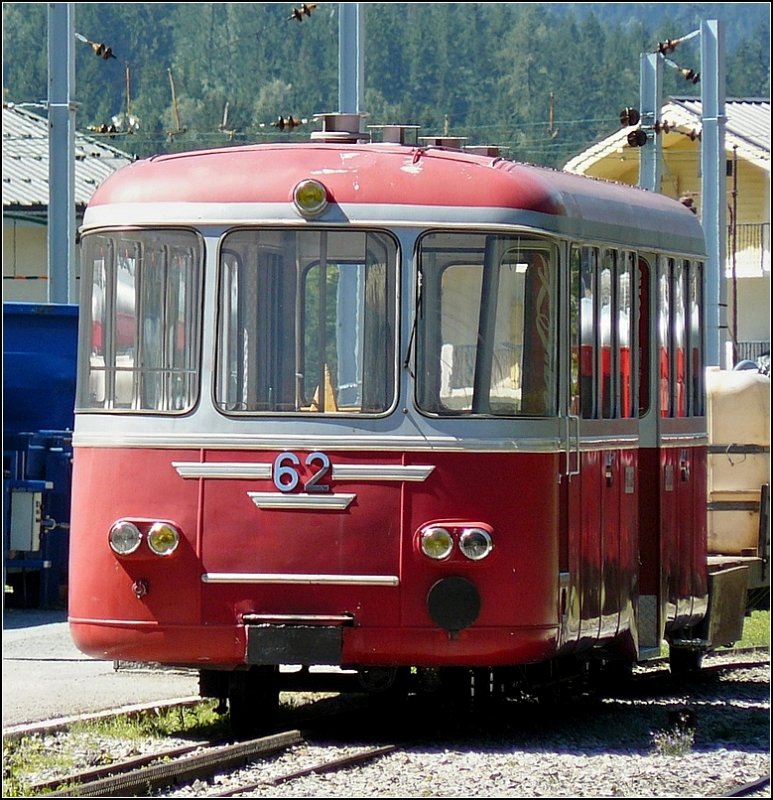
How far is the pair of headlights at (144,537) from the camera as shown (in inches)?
367

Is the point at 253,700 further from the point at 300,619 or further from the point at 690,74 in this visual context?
the point at 690,74

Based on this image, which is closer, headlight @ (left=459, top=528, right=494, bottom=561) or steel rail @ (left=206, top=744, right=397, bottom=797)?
steel rail @ (left=206, top=744, right=397, bottom=797)

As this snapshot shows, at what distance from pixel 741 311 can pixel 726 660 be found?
36.7 m

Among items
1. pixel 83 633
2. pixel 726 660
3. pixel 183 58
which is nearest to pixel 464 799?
pixel 83 633

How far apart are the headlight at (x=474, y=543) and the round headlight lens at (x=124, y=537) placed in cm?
151

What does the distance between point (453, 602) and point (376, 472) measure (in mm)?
700

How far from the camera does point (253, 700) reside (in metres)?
10.0

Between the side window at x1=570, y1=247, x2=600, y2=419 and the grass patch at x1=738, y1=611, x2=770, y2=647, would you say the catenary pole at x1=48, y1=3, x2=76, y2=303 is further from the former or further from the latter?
the side window at x1=570, y1=247, x2=600, y2=419

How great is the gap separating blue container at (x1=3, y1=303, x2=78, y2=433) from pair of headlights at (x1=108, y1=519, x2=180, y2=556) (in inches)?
299

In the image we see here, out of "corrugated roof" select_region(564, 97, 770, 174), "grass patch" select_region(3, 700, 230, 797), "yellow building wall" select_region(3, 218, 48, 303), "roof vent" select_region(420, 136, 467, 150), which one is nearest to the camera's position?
"grass patch" select_region(3, 700, 230, 797)

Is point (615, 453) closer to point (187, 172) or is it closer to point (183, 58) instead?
point (187, 172)

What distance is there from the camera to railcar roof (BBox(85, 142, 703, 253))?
9.48 m

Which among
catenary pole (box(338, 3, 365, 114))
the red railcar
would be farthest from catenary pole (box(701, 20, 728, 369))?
the red railcar

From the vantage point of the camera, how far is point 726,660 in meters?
14.2
